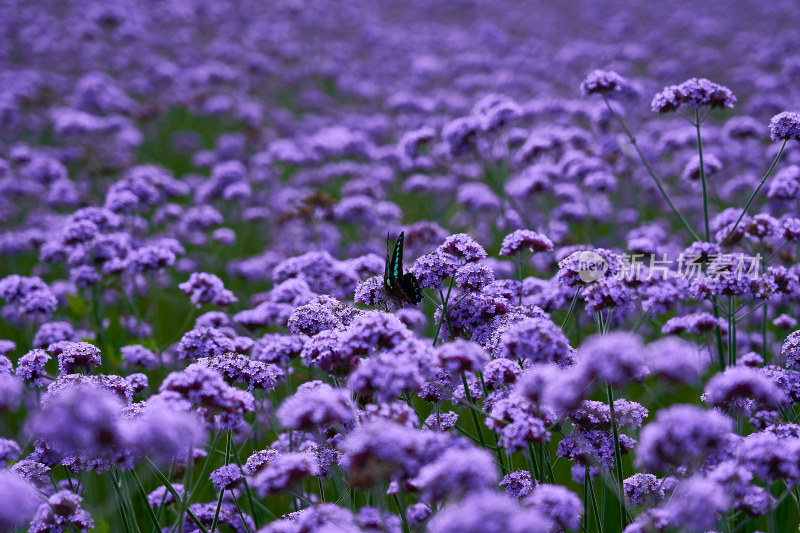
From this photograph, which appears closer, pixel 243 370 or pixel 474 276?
pixel 243 370

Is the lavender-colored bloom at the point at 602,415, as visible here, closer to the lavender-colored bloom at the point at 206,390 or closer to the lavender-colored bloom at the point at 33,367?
the lavender-colored bloom at the point at 206,390

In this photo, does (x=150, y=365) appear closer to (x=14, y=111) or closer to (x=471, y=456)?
(x=471, y=456)

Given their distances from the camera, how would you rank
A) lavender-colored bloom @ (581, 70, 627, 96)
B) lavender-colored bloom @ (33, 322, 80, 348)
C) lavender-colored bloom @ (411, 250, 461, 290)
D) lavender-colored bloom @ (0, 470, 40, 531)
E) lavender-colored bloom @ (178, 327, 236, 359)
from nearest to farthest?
lavender-colored bloom @ (0, 470, 40, 531) < lavender-colored bloom @ (411, 250, 461, 290) < lavender-colored bloom @ (178, 327, 236, 359) < lavender-colored bloom @ (33, 322, 80, 348) < lavender-colored bloom @ (581, 70, 627, 96)

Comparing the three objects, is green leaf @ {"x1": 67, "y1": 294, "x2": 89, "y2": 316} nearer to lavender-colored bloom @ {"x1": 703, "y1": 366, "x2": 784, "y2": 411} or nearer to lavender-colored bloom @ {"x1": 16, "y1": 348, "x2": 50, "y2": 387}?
lavender-colored bloom @ {"x1": 16, "y1": 348, "x2": 50, "y2": 387}

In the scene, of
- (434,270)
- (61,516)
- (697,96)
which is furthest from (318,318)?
(697,96)

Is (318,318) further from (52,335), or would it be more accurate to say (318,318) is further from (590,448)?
(52,335)

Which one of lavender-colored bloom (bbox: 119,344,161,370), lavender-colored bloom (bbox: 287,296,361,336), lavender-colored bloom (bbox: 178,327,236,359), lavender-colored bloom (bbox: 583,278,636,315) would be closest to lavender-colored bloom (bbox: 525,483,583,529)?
lavender-colored bloom (bbox: 583,278,636,315)

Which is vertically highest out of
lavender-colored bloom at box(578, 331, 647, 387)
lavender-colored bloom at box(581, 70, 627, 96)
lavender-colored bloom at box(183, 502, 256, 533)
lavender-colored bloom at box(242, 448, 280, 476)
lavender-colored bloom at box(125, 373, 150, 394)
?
lavender-colored bloom at box(581, 70, 627, 96)
